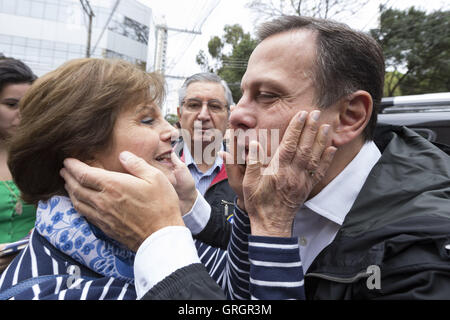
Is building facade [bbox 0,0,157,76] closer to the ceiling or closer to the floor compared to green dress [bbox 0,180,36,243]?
closer to the ceiling

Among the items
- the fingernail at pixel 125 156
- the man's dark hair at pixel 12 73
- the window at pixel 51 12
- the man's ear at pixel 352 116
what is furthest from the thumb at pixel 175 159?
the window at pixel 51 12

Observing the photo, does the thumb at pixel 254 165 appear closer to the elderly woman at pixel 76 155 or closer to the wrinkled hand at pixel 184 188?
the elderly woman at pixel 76 155

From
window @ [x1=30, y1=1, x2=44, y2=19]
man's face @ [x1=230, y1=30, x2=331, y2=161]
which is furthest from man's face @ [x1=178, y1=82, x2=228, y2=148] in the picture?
window @ [x1=30, y1=1, x2=44, y2=19]

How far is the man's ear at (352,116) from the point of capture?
160cm

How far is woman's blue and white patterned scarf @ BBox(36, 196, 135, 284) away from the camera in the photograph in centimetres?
137

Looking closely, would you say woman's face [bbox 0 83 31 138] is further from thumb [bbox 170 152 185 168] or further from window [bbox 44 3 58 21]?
window [bbox 44 3 58 21]

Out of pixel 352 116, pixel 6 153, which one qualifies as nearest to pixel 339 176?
pixel 352 116

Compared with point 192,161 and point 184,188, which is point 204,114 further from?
point 184,188

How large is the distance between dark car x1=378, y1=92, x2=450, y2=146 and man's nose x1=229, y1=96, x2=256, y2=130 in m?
1.71

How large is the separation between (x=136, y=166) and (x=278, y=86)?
0.79 metres

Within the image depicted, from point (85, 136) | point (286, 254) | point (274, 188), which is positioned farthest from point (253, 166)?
point (85, 136)

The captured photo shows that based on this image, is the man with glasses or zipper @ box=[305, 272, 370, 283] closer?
zipper @ box=[305, 272, 370, 283]

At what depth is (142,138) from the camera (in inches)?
63.7

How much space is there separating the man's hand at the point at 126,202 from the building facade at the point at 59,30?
29.4 m
